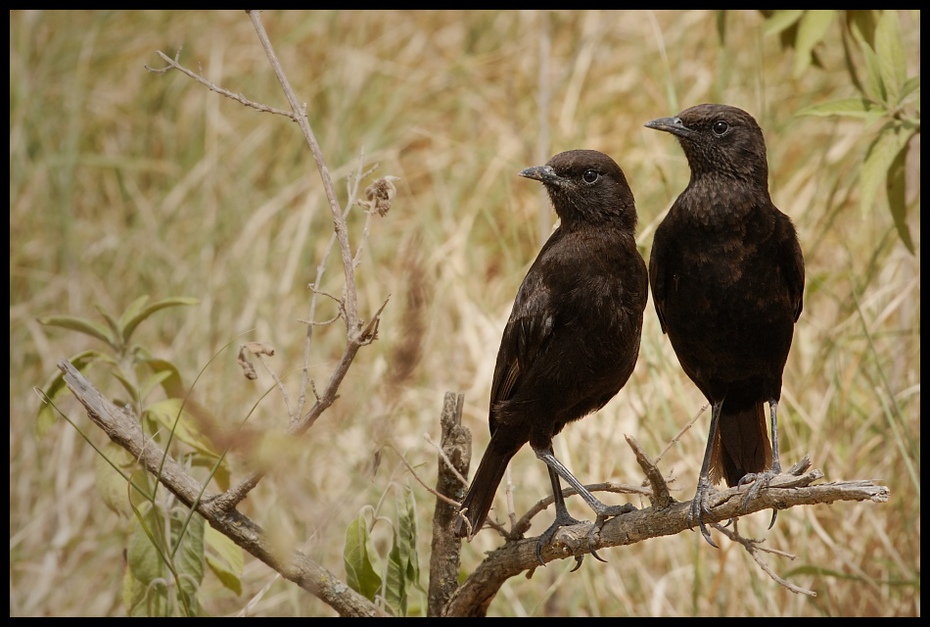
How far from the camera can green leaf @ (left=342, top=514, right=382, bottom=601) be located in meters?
3.01

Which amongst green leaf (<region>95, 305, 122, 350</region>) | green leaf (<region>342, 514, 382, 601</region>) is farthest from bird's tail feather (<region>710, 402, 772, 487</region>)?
green leaf (<region>95, 305, 122, 350</region>)

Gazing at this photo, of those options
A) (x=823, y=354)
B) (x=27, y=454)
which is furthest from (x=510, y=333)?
(x=27, y=454)

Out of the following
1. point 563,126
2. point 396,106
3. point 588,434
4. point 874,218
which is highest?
point 396,106

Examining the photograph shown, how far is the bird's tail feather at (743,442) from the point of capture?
3354 mm

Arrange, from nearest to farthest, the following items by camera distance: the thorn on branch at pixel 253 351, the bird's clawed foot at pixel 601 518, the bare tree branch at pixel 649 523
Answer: the bare tree branch at pixel 649 523 < the thorn on branch at pixel 253 351 < the bird's clawed foot at pixel 601 518

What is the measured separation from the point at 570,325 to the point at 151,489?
125 cm

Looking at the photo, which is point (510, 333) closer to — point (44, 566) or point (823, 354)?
point (823, 354)

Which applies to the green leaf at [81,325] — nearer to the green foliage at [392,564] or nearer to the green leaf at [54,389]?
the green leaf at [54,389]

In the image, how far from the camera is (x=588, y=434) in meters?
5.00

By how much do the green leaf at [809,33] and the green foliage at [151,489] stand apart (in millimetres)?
2466

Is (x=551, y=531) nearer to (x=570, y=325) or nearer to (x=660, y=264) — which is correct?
(x=570, y=325)

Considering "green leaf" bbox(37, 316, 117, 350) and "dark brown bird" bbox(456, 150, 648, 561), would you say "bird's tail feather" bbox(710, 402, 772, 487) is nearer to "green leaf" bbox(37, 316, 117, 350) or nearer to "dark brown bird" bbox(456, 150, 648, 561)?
"dark brown bird" bbox(456, 150, 648, 561)

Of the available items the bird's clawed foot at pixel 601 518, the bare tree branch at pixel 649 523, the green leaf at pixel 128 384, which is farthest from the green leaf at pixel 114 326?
the bird's clawed foot at pixel 601 518

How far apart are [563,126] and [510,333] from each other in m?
3.39
